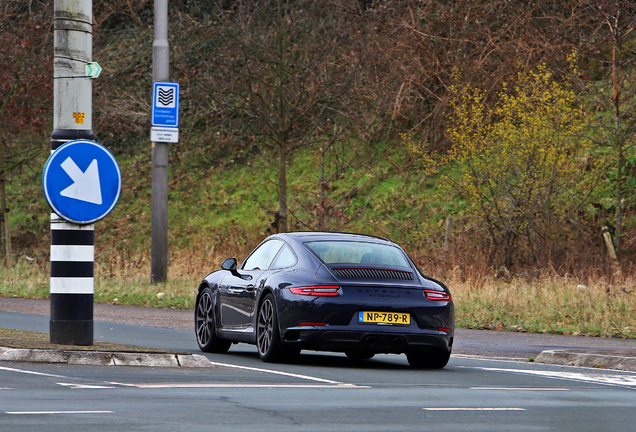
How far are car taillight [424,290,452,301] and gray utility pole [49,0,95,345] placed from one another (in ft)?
11.2

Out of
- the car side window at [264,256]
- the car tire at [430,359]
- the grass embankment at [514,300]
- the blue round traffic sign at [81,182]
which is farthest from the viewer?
the grass embankment at [514,300]

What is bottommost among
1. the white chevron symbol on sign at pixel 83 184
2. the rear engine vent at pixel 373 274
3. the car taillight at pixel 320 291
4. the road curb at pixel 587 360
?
the road curb at pixel 587 360

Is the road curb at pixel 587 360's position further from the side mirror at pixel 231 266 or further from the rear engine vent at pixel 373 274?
the side mirror at pixel 231 266

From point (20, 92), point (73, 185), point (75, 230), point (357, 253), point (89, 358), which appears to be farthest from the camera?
point (20, 92)

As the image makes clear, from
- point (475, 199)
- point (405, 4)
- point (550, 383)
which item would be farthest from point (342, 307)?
point (405, 4)

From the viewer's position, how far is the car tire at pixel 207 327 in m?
12.8

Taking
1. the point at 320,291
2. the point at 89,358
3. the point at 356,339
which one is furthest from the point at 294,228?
the point at 89,358

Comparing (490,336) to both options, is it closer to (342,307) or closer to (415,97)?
(342,307)

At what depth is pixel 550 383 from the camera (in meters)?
10.2

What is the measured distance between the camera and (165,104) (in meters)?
22.8

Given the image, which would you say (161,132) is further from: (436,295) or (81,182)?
(436,295)

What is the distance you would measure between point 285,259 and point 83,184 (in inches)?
87.3

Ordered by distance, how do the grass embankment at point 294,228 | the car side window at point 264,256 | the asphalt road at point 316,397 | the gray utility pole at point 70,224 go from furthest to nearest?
the grass embankment at point 294,228, the car side window at point 264,256, the gray utility pole at point 70,224, the asphalt road at point 316,397

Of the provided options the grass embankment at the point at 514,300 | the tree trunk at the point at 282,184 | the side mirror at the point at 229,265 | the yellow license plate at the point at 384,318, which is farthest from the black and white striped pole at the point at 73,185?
the tree trunk at the point at 282,184
